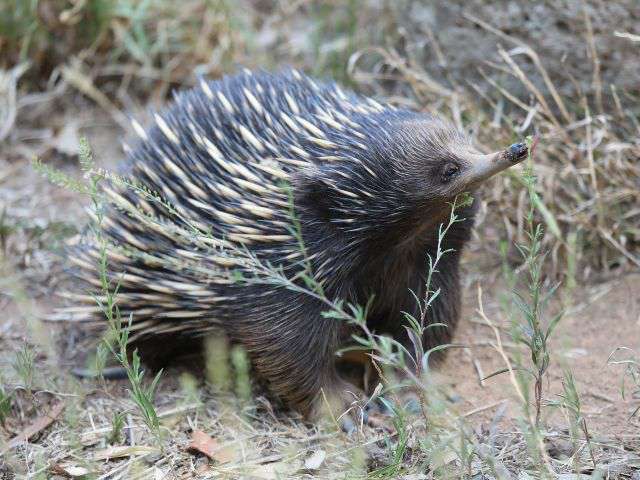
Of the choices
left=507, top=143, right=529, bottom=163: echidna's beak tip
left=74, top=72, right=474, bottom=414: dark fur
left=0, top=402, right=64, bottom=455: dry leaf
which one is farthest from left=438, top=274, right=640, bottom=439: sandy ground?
left=0, top=402, right=64, bottom=455: dry leaf

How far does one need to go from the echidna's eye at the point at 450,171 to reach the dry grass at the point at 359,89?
40 centimetres

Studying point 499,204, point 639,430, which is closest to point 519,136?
point 499,204

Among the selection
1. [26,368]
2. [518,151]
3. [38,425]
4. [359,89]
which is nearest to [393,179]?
[518,151]

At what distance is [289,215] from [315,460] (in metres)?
0.89

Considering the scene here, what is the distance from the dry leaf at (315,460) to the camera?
319 cm

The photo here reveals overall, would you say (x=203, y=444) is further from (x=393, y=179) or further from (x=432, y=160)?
(x=432, y=160)

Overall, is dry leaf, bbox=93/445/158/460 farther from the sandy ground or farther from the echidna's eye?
the echidna's eye

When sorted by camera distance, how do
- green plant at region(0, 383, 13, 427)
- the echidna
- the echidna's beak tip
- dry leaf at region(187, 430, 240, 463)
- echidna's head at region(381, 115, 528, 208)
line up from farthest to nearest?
1. green plant at region(0, 383, 13, 427)
2. dry leaf at region(187, 430, 240, 463)
3. the echidna
4. echidna's head at region(381, 115, 528, 208)
5. the echidna's beak tip

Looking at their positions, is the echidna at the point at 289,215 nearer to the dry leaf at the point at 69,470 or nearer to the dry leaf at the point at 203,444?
the dry leaf at the point at 203,444

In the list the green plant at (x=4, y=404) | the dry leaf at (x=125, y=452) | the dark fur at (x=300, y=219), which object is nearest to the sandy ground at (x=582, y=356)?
the dark fur at (x=300, y=219)

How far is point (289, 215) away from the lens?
3.12m

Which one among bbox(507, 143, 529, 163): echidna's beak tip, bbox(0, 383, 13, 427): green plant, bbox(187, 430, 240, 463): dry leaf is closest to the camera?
bbox(507, 143, 529, 163): echidna's beak tip

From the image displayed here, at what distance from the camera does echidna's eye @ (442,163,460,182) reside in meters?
3.06

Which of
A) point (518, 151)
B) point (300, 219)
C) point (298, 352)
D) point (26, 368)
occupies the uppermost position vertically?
point (518, 151)
